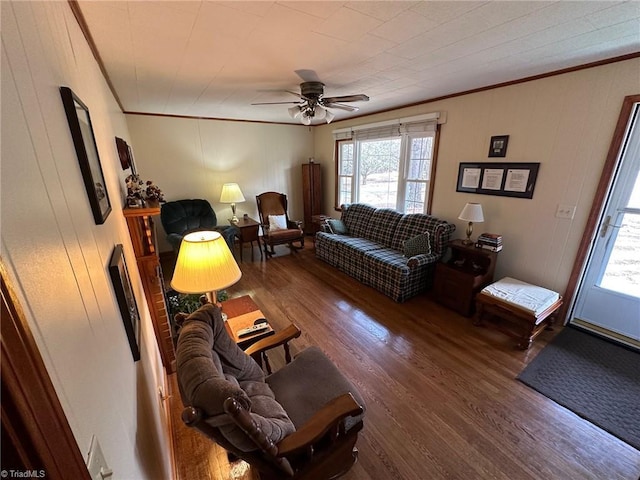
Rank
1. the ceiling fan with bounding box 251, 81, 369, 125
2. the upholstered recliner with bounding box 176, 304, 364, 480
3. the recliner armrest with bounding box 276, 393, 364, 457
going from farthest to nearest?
the ceiling fan with bounding box 251, 81, 369, 125 < the recliner armrest with bounding box 276, 393, 364, 457 < the upholstered recliner with bounding box 176, 304, 364, 480

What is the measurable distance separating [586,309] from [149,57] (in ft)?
14.3

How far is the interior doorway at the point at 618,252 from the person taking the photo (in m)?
2.17

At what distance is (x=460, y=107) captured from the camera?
10.2 feet

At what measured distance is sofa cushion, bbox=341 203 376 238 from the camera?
420 centimetres

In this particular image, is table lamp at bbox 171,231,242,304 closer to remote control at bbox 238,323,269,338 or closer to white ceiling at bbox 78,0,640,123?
remote control at bbox 238,323,269,338

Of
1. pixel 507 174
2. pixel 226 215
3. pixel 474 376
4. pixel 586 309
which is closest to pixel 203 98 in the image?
pixel 226 215

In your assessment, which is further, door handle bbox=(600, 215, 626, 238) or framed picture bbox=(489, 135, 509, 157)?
framed picture bbox=(489, 135, 509, 157)

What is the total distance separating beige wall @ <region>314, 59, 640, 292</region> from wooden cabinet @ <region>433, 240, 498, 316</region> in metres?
0.33

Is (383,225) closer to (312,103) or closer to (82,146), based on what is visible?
(312,103)

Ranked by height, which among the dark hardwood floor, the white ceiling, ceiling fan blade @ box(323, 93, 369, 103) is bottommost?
the dark hardwood floor

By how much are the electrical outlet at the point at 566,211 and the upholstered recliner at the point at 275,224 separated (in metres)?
3.42

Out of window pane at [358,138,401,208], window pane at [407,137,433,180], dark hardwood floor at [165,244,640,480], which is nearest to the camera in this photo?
dark hardwood floor at [165,244,640,480]

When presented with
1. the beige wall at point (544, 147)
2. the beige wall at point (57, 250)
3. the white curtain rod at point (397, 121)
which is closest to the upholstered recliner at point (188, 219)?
the white curtain rod at point (397, 121)

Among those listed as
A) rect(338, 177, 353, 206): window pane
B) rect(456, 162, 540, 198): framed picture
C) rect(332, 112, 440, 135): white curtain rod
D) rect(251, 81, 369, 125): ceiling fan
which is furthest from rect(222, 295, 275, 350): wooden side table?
rect(338, 177, 353, 206): window pane
